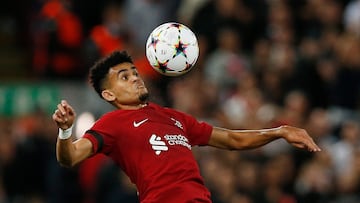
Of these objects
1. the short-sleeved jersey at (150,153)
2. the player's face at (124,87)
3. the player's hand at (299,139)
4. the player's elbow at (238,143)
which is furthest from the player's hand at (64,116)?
the player's hand at (299,139)

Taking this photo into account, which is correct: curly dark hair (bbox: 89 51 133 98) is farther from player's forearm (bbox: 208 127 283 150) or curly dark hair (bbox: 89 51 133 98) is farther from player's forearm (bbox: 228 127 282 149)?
player's forearm (bbox: 228 127 282 149)

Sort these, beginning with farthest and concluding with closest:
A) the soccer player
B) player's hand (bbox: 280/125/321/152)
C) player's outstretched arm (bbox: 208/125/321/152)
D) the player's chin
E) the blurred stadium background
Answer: the blurred stadium background < player's outstretched arm (bbox: 208/125/321/152) < the player's chin < player's hand (bbox: 280/125/321/152) < the soccer player

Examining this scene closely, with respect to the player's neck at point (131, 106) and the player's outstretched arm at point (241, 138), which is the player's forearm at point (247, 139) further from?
the player's neck at point (131, 106)

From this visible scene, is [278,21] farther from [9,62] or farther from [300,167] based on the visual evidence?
[9,62]

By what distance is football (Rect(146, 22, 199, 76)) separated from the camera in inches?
375

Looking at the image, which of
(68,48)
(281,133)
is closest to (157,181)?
(281,133)

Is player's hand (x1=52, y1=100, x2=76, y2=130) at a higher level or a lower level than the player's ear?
lower

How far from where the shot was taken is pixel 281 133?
31.5ft

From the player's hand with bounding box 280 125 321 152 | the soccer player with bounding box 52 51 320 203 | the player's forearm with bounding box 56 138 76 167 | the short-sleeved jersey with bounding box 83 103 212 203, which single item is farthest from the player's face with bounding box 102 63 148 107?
the player's hand with bounding box 280 125 321 152

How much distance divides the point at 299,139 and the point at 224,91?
623cm

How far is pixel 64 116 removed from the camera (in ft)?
28.4

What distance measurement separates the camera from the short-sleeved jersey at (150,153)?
29.7ft

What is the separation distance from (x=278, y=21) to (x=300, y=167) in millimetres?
2760

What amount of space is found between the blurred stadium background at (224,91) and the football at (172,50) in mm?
3804
